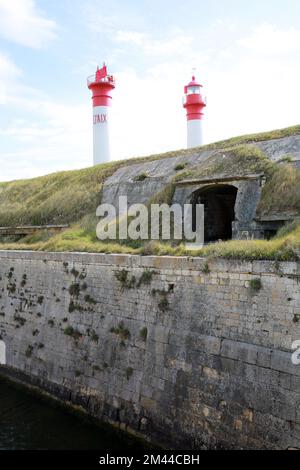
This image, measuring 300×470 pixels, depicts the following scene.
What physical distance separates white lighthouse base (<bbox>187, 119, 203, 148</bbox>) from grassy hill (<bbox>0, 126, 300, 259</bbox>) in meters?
7.26

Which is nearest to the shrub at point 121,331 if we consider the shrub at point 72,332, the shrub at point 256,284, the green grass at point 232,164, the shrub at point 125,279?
the shrub at point 125,279

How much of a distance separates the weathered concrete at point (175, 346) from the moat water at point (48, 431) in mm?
339

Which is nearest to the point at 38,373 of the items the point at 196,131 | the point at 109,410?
the point at 109,410

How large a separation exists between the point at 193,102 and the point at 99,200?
36.6 ft

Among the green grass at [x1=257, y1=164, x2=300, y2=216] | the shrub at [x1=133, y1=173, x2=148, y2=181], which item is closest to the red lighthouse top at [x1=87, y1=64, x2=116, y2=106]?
the shrub at [x1=133, y1=173, x2=148, y2=181]

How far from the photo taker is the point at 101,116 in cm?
2436

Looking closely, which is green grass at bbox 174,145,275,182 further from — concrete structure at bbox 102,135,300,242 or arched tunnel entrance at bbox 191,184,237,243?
arched tunnel entrance at bbox 191,184,237,243

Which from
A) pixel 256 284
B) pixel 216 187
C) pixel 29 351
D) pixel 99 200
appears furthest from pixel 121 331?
pixel 99 200

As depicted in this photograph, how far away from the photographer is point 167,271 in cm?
893

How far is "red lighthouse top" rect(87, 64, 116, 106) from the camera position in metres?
24.2

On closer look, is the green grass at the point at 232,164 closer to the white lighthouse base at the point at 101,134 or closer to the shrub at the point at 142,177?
the shrub at the point at 142,177

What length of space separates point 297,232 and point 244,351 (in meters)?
2.54

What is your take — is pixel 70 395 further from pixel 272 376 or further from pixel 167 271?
pixel 272 376

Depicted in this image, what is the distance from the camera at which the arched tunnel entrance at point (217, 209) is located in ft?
43.7
